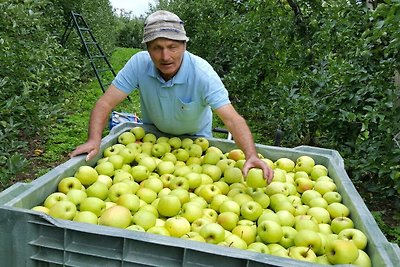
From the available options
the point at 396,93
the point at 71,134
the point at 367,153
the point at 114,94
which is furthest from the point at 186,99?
the point at 71,134

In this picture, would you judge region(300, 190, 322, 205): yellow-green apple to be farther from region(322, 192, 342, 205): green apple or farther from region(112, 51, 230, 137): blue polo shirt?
region(112, 51, 230, 137): blue polo shirt

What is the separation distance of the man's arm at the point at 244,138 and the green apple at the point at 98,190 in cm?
69

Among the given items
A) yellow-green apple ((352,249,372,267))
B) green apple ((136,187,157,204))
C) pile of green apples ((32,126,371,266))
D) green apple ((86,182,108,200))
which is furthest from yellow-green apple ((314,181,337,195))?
green apple ((86,182,108,200))

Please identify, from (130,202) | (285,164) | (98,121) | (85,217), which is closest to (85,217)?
(85,217)

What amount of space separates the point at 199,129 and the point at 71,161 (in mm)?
1032

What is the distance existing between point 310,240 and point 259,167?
56 cm

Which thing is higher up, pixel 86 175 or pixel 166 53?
pixel 166 53

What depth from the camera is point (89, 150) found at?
2352 millimetres

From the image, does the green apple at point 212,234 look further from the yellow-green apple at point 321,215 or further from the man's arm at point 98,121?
the man's arm at point 98,121

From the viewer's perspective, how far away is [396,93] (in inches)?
141

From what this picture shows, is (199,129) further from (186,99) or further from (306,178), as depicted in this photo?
(306,178)

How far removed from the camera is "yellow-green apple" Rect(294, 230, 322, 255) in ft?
5.55

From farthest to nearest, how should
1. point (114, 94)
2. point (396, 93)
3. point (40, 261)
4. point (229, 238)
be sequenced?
point (396, 93) < point (114, 94) < point (229, 238) < point (40, 261)

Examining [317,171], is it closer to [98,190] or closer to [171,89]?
[171,89]
